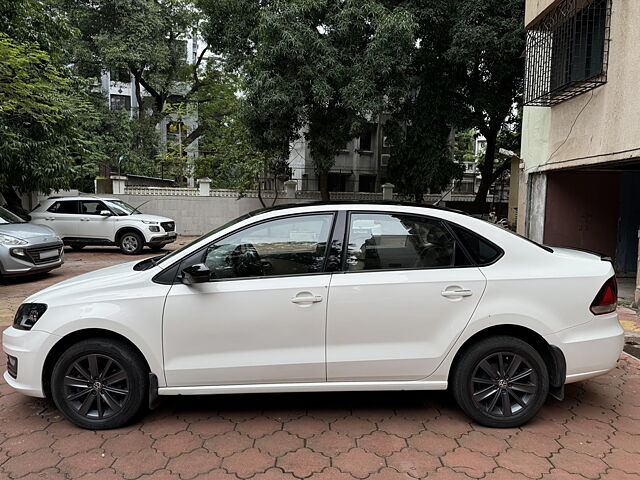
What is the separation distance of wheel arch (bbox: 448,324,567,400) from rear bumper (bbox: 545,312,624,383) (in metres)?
0.05

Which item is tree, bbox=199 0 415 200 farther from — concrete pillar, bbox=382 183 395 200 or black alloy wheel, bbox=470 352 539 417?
black alloy wheel, bbox=470 352 539 417

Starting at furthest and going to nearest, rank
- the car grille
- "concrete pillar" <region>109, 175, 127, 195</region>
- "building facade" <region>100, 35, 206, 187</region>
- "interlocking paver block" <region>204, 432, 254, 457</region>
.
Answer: "building facade" <region>100, 35, 206, 187</region>
"concrete pillar" <region>109, 175, 127, 195</region>
the car grille
"interlocking paver block" <region>204, 432, 254, 457</region>

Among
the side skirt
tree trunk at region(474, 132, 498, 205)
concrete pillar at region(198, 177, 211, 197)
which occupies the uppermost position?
tree trunk at region(474, 132, 498, 205)

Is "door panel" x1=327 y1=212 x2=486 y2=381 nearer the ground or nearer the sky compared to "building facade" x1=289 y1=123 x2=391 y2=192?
nearer the ground

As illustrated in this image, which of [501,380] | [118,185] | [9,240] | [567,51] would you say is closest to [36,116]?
[9,240]

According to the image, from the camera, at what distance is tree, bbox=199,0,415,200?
40.9ft

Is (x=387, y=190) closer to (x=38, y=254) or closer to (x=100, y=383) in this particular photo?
(x=38, y=254)

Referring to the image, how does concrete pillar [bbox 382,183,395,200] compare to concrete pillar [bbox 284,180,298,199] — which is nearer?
concrete pillar [bbox 284,180,298,199]

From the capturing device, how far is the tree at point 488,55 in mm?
13586

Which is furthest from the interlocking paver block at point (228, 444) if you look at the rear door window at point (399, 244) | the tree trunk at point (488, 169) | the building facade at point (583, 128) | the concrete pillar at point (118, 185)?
the tree trunk at point (488, 169)

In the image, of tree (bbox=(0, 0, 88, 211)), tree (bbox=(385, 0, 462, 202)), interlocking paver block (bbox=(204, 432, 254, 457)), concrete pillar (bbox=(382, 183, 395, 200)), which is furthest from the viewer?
concrete pillar (bbox=(382, 183, 395, 200))

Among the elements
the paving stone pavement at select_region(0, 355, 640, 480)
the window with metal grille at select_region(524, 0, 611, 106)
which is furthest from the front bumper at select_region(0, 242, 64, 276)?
the window with metal grille at select_region(524, 0, 611, 106)

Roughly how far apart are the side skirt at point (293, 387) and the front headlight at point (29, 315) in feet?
3.24

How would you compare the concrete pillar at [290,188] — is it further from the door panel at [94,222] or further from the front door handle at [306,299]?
the front door handle at [306,299]
